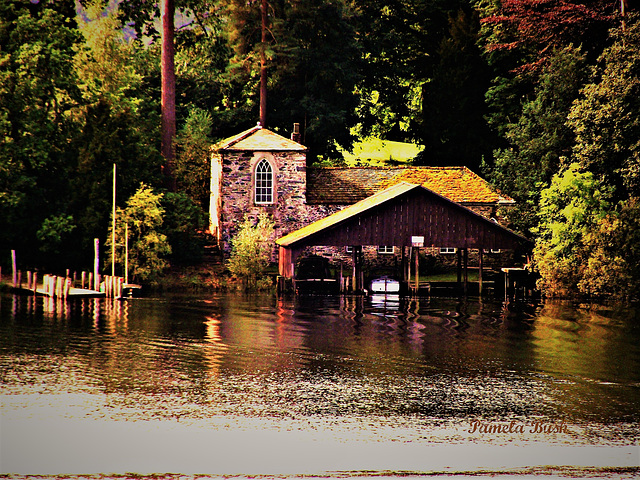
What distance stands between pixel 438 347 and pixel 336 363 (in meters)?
5.15

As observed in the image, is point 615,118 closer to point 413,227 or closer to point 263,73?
point 413,227

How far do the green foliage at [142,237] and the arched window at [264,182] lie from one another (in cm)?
714

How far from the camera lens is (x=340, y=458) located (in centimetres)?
1639

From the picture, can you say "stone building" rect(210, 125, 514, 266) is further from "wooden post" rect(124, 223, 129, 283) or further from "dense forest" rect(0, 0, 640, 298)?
"wooden post" rect(124, 223, 129, 283)

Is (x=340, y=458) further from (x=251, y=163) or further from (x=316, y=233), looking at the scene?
(x=251, y=163)

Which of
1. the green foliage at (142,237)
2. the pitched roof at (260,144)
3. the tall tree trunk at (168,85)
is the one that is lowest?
the green foliage at (142,237)

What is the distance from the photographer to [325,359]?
2783 cm

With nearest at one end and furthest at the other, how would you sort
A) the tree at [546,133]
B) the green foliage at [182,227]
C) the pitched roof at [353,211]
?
the pitched roof at [353,211] → the tree at [546,133] → the green foliage at [182,227]

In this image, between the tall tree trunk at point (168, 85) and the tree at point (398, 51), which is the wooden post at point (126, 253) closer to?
the tall tree trunk at point (168, 85)

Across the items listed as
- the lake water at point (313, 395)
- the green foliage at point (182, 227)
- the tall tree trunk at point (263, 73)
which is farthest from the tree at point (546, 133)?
the tall tree trunk at point (263, 73)

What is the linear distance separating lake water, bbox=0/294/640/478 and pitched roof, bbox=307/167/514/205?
65.4 feet

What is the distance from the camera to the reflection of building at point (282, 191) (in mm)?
57594

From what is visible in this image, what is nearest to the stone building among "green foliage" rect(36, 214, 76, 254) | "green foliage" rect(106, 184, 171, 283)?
"green foliage" rect(106, 184, 171, 283)
